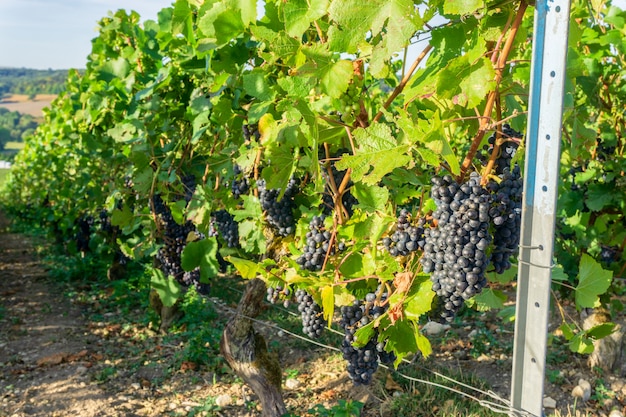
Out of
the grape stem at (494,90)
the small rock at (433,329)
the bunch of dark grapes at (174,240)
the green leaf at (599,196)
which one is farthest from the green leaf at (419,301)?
the small rock at (433,329)

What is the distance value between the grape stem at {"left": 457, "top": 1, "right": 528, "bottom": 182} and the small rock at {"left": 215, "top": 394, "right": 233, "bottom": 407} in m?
2.94

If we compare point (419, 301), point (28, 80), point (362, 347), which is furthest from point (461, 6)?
point (28, 80)

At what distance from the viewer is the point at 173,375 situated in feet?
15.0

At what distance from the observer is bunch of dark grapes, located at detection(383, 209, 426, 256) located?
5.57ft

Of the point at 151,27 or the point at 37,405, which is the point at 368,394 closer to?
the point at 37,405

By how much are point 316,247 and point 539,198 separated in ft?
2.92

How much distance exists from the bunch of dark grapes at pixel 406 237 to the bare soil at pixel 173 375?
2.10 metres

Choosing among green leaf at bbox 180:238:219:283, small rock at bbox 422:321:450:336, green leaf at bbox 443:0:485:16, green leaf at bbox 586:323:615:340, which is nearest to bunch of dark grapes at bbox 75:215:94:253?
small rock at bbox 422:321:450:336

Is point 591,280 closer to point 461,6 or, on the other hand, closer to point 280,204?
point 461,6

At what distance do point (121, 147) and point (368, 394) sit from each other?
9.77 ft

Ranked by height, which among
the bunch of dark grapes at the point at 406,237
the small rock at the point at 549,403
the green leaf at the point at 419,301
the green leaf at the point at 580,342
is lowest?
the small rock at the point at 549,403

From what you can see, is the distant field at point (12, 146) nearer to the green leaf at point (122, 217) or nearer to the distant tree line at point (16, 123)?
the distant tree line at point (16, 123)

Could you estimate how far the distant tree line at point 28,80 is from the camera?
85219 millimetres

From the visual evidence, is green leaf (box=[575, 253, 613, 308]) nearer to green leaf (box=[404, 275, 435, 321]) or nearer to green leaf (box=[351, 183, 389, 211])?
green leaf (box=[404, 275, 435, 321])
